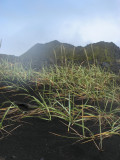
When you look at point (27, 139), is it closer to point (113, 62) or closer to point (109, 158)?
point (109, 158)

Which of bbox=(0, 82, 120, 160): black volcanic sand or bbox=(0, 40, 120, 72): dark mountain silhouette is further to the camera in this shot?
bbox=(0, 40, 120, 72): dark mountain silhouette

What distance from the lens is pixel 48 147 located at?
1158 mm

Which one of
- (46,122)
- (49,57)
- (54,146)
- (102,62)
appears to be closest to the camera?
(54,146)

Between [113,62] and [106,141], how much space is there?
4.26 metres

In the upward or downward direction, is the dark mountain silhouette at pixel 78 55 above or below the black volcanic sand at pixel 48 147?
above

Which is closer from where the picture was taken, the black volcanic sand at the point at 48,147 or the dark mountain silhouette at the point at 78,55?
the black volcanic sand at the point at 48,147

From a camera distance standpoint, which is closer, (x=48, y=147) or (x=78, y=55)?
(x=48, y=147)

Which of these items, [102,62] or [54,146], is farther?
[102,62]

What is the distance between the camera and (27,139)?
4.09 feet

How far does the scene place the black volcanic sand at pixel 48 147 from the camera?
1.08 meters

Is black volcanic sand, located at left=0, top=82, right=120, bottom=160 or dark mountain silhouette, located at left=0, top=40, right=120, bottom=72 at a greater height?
dark mountain silhouette, located at left=0, top=40, right=120, bottom=72

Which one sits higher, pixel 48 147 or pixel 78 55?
pixel 78 55

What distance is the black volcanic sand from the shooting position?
108cm

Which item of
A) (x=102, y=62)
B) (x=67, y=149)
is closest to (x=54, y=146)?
(x=67, y=149)
